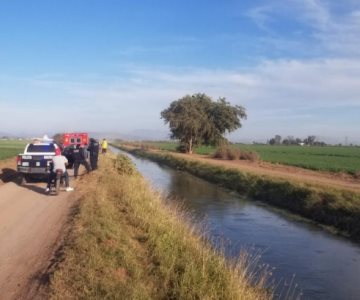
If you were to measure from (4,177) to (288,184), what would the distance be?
48.5 feet

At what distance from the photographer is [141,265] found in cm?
939

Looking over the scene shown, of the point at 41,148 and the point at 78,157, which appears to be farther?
the point at 78,157

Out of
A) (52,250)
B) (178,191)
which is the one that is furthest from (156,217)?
(178,191)

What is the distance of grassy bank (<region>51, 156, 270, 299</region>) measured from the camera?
25.8 ft

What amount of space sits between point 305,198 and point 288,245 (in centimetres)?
777

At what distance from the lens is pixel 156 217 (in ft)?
45.3

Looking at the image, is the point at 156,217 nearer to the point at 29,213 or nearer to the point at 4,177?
the point at 29,213

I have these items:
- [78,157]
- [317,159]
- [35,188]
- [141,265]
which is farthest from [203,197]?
[317,159]

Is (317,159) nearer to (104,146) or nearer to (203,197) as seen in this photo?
(104,146)

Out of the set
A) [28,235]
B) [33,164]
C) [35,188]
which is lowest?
[28,235]

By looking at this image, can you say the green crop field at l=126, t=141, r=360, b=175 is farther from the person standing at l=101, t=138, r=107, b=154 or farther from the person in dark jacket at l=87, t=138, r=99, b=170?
the person in dark jacket at l=87, t=138, r=99, b=170

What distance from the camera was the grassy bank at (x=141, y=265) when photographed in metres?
7.87

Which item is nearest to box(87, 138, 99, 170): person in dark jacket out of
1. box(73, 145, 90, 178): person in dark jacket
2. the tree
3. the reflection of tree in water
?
box(73, 145, 90, 178): person in dark jacket

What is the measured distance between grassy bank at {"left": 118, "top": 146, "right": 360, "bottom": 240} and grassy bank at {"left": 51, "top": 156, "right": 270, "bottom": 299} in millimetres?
7654
